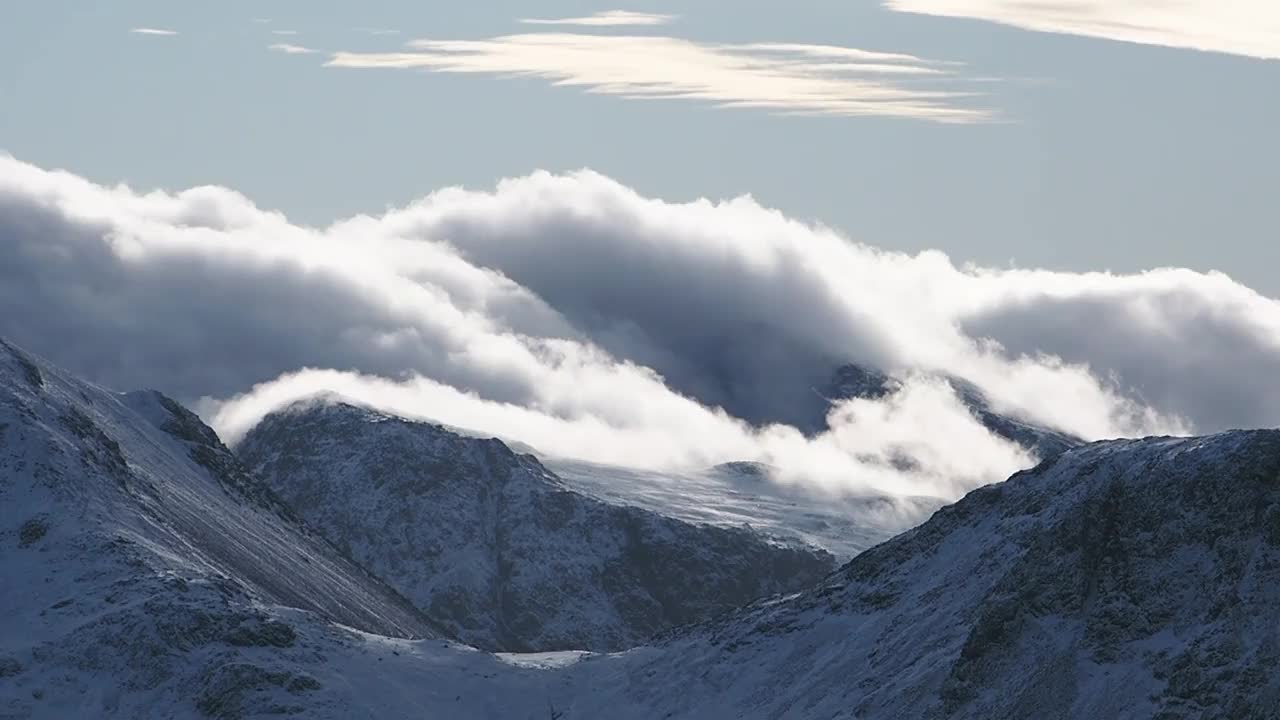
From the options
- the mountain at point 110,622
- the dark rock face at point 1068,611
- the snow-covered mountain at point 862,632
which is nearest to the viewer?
the dark rock face at point 1068,611

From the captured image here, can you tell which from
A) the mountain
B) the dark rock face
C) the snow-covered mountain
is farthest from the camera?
the mountain

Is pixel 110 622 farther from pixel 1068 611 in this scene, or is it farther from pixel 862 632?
pixel 1068 611

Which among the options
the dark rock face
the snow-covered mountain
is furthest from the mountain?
the dark rock face

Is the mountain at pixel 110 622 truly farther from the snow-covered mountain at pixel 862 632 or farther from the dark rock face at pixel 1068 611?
the dark rock face at pixel 1068 611

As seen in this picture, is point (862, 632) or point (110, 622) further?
point (862, 632)

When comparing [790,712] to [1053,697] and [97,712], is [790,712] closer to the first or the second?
[1053,697]

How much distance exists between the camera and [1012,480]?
181 metres

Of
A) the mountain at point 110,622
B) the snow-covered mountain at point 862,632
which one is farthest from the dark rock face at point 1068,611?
the mountain at point 110,622

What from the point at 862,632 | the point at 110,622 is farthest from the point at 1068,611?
the point at 110,622

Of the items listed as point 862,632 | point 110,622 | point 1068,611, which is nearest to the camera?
point 1068,611

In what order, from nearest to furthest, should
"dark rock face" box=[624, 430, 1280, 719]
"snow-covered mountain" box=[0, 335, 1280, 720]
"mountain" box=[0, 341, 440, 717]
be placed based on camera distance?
1. "dark rock face" box=[624, 430, 1280, 719]
2. "snow-covered mountain" box=[0, 335, 1280, 720]
3. "mountain" box=[0, 341, 440, 717]

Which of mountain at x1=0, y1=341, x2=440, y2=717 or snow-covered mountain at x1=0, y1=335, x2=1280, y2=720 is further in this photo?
mountain at x1=0, y1=341, x2=440, y2=717

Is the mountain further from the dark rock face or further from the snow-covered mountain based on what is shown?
the dark rock face

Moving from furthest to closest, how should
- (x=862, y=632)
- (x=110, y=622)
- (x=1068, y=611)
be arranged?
(x=862, y=632)
(x=110, y=622)
(x=1068, y=611)
